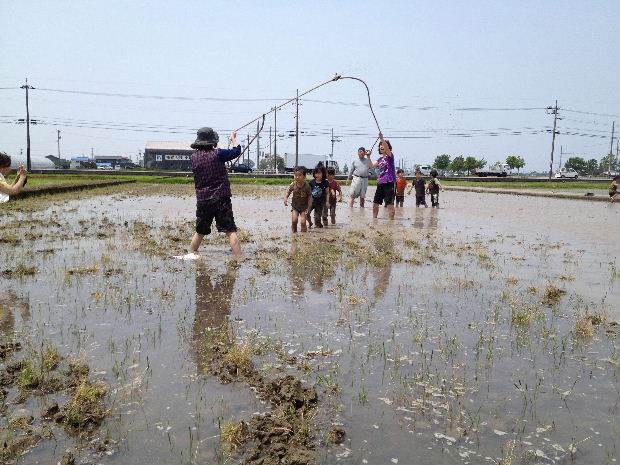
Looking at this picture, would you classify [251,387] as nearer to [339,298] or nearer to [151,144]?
[339,298]

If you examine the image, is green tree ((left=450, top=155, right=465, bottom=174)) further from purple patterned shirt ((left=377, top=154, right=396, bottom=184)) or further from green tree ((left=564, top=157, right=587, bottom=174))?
purple patterned shirt ((left=377, top=154, right=396, bottom=184))

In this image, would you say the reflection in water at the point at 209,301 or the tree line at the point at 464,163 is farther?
the tree line at the point at 464,163

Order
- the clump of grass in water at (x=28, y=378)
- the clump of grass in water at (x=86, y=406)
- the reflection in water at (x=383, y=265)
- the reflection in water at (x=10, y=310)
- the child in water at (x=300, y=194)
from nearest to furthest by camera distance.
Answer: the clump of grass in water at (x=86, y=406)
the clump of grass in water at (x=28, y=378)
the reflection in water at (x=10, y=310)
the reflection in water at (x=383, y=265)
the child in water at (x=300, y=194)

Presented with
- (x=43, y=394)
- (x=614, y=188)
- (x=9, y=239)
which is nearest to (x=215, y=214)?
(x=9, y=239)

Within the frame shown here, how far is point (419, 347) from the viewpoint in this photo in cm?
392

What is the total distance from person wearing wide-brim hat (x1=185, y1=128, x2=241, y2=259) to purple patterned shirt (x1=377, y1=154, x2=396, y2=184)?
19.4ft

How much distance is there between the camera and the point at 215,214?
7551 mm

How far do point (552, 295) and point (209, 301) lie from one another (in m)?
3.54

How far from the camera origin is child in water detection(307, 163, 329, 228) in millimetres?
11336

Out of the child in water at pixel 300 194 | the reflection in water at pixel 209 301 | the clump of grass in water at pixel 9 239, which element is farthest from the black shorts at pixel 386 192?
the clump of grass in water at pixel 9 239

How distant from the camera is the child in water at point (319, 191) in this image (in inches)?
446

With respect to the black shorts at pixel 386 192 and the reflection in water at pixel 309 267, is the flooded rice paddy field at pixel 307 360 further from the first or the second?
the black shorts at pixel 386 192

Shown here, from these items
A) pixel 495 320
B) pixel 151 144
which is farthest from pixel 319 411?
pixel 151 144

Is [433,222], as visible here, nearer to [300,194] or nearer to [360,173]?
[360,173]
